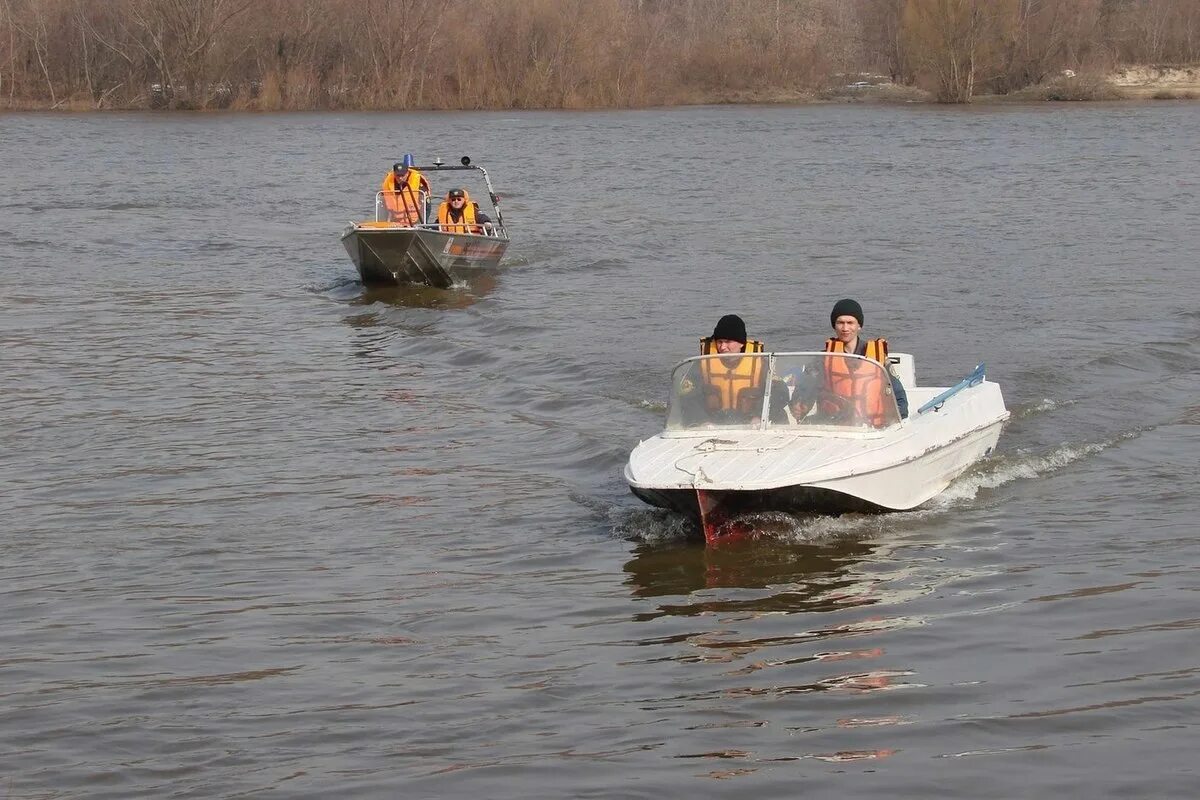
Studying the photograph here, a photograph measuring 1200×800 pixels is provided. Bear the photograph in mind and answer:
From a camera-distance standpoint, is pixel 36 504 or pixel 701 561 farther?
pixel 36 504

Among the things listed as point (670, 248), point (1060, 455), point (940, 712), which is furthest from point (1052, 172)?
point (940, 712)

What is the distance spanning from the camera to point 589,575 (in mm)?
10172

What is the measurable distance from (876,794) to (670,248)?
21305mm

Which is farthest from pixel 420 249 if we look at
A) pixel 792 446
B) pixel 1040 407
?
pixel 792 446

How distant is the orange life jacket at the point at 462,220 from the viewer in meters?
23.7

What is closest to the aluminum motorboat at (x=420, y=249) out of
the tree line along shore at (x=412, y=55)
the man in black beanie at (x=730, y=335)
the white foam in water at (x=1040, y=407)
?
the white foam in water at (x=1040, y=407)

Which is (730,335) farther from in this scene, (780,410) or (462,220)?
(462,220)

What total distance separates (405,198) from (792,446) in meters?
13.8

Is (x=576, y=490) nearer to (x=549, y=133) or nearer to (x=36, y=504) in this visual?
(x=36, y=504)

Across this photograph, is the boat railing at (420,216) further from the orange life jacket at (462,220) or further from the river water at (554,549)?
the river water at (554,549)

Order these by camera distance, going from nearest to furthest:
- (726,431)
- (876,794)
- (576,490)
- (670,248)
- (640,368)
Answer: (876,794)
(726,431)
(576,490)
(640,368)
(670,248)

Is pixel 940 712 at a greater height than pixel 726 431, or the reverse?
pixel 726 431

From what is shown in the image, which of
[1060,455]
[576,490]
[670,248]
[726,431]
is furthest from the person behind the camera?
[670,248]

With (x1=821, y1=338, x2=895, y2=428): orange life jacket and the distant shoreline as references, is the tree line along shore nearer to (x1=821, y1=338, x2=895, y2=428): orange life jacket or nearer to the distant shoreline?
the distant shoreline
